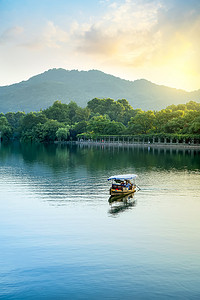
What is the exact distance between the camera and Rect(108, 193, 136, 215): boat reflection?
3091cm

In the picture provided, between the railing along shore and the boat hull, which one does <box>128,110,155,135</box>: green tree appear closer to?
the railing along shore

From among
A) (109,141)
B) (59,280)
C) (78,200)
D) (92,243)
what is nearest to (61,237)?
(92,243)

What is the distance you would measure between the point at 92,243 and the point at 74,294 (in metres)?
6.31

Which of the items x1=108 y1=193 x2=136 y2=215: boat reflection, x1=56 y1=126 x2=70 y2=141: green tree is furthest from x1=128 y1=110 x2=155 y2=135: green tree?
x1=108 y1=193 x2=136 y2=215: boat reflection

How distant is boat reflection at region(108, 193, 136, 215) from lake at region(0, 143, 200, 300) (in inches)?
4.6

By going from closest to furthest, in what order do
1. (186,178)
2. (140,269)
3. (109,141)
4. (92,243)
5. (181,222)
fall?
(140,269) < (92,243) < (181,222) < (186,178) < (109,141)

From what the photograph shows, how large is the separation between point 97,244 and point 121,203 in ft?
41.8

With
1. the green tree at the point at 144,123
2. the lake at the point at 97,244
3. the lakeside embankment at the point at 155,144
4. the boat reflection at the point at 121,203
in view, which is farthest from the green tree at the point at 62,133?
the boat reflection at the point at 121,203

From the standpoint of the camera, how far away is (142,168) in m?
61.9

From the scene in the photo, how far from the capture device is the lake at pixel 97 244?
1616 centimetres

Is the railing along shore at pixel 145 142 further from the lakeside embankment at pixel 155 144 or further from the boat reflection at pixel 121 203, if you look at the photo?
the boat reflection at pixel 121 203

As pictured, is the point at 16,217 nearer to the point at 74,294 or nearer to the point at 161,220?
the point at 161,220

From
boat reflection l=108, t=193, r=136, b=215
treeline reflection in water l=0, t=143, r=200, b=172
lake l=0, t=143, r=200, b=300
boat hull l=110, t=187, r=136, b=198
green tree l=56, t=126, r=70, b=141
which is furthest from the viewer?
green tree l=56, t=126, r=70, b=141

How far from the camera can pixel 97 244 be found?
21641mm
